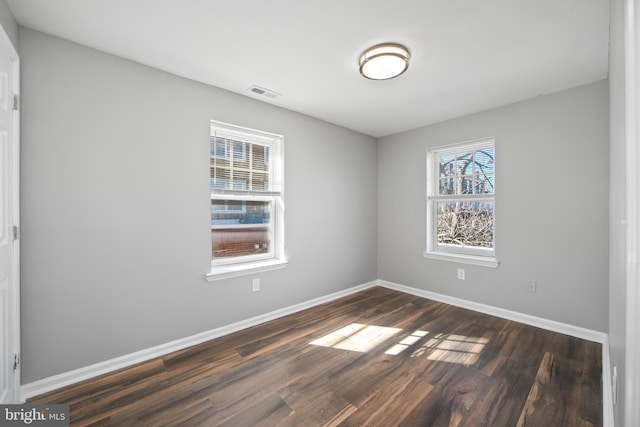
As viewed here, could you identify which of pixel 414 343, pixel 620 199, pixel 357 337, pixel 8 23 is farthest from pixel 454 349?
pixel 8 23

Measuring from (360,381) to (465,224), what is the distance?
8.29 ft

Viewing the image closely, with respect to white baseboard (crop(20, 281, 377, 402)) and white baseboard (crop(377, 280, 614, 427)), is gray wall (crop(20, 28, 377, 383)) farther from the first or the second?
white baseboard (crop(377, 280, 614, 427))

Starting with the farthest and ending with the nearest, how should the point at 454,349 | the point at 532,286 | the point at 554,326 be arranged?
the point at 532,286, the point at 554,326, the point at 454,349

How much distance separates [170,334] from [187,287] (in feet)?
1.38

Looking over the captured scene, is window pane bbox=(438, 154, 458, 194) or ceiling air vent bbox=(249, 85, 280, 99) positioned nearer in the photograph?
ceiling air vent bbox=(249, 85, 280, 99)

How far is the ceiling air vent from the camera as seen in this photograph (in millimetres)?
2718

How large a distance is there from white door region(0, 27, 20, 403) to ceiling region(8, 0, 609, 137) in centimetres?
41

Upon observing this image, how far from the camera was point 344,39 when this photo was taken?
1972 mm

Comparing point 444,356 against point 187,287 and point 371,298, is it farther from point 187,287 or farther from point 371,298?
point 187,287

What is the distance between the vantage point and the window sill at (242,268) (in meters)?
2.69

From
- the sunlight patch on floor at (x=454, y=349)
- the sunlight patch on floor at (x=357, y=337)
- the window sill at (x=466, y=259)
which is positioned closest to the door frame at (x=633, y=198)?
the sunlight patch on floor at (x=454, y=349)

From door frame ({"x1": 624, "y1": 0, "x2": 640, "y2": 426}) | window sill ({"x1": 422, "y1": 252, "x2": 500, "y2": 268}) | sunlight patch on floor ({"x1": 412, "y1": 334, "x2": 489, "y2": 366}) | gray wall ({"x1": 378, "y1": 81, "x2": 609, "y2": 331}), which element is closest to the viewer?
door frame ({"x1": 624, "y1": 0, "x2": 640, "y2": 426})

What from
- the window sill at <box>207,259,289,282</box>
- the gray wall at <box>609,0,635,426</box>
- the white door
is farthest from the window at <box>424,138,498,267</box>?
the white door

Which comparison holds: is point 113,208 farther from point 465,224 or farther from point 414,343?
point 465,224
